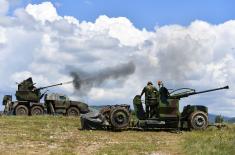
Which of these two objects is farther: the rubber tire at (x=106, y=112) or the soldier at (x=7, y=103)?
the soldier at (x=7, y=103)

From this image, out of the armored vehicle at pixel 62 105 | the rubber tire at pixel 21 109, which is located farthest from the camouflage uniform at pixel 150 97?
the rubber tire at pixel 21 109

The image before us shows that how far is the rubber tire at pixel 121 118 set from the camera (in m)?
27.2

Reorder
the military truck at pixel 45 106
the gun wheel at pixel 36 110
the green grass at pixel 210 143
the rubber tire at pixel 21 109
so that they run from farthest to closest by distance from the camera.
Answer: the military truck at pixel 45 106 → the gun wheel at pixel 36 110 → the rubber tire at pixel 21 109 → the green grass at pixel 210 143

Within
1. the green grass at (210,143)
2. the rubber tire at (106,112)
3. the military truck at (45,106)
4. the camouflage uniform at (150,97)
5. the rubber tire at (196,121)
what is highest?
the military truck at (45,106)

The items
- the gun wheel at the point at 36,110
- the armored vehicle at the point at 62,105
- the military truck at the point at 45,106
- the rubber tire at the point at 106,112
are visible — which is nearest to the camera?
the rubber tire at the point at 106,112

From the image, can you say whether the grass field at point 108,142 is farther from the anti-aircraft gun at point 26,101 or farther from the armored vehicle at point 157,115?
the anti-aircraft gun at point 26,101

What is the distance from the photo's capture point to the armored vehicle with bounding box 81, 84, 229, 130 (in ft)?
90.1

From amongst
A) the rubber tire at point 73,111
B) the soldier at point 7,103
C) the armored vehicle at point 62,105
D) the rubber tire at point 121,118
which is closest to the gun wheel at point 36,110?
the armored vehicle at point 62,105

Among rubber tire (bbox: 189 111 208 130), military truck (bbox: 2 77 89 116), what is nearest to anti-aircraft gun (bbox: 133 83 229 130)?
rubber tire (bbox: 189 111 208 130)

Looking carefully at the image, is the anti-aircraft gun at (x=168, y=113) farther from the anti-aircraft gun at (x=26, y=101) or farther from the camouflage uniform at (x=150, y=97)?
the anti-aircraft gun at (x=26, y=101)

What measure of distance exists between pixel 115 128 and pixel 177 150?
7257mm

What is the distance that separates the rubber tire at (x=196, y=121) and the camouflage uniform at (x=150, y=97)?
1971 millimetres

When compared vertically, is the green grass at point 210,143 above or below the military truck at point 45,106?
below

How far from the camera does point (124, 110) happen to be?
27.5 meters
